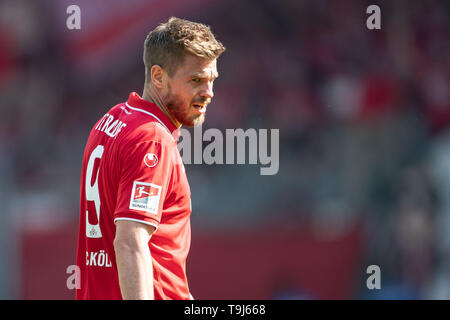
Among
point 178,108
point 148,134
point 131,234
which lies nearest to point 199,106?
point 178,108

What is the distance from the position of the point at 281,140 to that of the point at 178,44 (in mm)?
7387

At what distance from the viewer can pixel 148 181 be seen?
2.69m

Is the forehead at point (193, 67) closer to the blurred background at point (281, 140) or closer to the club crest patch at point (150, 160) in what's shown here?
the club crest patch at point (150, 160)

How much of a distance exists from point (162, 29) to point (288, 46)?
8652 mm

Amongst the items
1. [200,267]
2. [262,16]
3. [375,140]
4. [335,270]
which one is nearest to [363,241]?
[335,270]

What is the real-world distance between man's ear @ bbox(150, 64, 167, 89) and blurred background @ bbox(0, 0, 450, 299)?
18.4 ft

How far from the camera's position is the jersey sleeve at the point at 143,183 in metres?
2.65

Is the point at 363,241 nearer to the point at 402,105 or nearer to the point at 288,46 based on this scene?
the point at 402,105

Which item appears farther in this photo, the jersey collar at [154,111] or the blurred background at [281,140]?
the blurred background at [281,140]

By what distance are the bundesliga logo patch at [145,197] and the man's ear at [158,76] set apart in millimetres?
553

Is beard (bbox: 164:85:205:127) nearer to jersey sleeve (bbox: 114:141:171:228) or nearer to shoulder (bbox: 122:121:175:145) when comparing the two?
shoulder (bbox: 122:121:175:145)

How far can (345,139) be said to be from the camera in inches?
381

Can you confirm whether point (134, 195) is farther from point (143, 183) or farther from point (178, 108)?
point (178, 108)

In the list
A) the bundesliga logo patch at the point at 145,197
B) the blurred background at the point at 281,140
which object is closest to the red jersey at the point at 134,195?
the bundesliga logo patch at the point at 145,197
